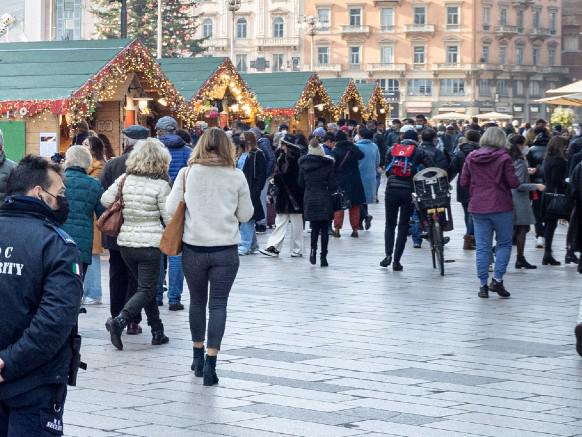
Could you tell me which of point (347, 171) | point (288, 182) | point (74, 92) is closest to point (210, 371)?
point (288, 182)

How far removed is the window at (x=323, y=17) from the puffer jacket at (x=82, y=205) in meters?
94.2

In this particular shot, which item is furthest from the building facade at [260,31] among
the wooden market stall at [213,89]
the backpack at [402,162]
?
the backpack at [402,162]

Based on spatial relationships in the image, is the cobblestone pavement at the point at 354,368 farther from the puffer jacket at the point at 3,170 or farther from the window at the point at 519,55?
the window at the point at 519,55

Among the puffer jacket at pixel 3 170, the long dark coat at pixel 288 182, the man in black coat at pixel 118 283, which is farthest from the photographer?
the long dark coat at pixel 288 182

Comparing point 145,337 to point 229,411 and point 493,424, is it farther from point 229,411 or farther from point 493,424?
point 493,424

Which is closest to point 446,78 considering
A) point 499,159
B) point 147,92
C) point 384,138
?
point 384,138

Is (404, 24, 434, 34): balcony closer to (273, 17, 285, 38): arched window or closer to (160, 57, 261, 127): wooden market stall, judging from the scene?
(273, 17, 285, 38): arched window

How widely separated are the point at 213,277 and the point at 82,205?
10.6 feet

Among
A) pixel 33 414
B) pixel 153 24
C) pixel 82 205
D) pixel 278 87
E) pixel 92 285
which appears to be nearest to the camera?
pixel 33 414

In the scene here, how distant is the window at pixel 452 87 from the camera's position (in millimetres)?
101375

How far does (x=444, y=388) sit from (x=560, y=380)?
88 centimetres

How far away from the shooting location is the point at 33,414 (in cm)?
491

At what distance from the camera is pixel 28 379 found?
4918mm

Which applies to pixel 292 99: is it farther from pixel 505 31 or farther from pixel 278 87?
pixel 505 31
